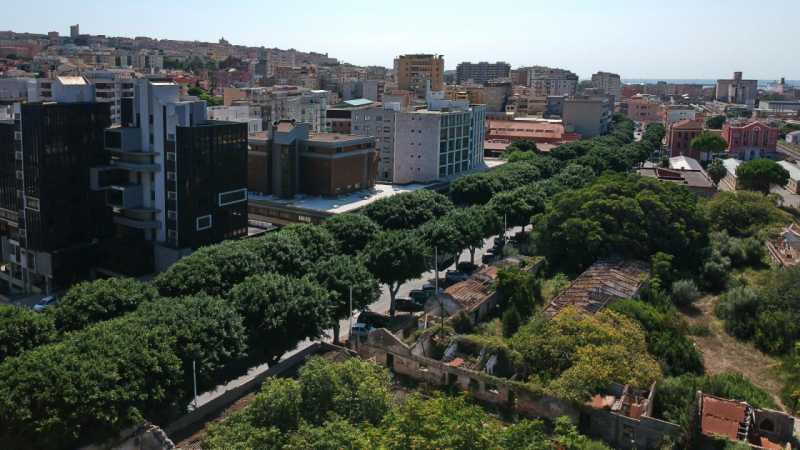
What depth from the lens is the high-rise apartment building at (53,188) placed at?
3894 centimetres

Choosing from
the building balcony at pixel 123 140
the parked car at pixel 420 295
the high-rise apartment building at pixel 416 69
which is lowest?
the parked car at pixel 420 295

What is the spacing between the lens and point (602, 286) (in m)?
35.3

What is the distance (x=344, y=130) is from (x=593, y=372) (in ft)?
197

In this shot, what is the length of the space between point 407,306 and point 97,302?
54.2 ft

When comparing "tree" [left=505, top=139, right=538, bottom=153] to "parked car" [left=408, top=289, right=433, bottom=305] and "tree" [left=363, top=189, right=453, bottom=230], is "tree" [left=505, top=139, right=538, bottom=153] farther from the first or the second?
"parked car" [left=408, top=289, right=433, bottom=305]

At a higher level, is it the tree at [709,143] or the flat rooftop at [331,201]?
the tree at [709,143]

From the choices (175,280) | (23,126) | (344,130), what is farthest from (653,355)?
(344,130)

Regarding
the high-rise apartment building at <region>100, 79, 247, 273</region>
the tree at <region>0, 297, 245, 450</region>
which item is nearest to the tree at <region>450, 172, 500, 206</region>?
the high-rise apartment building at <region>100, 79, 247, 273</region>

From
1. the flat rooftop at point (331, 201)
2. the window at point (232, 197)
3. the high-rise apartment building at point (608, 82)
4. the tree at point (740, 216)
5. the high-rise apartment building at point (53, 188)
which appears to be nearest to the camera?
the high-rise apartment building at point (53, 188)

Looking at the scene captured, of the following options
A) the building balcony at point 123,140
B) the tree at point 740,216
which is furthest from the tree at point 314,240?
the tree at point 740,216

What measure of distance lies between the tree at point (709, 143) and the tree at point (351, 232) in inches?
2547

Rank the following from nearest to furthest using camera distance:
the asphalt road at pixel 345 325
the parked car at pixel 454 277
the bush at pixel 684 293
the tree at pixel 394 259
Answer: the asphalt road at pixel 345 325 < the tree at pixel 394 259 < the bush at pixel 684 293 < the parked car at pixel 454 277

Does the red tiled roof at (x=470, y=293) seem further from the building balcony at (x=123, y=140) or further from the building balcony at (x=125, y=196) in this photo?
the building balcony at (x=123, y=140)

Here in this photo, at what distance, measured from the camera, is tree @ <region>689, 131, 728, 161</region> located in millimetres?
89438
